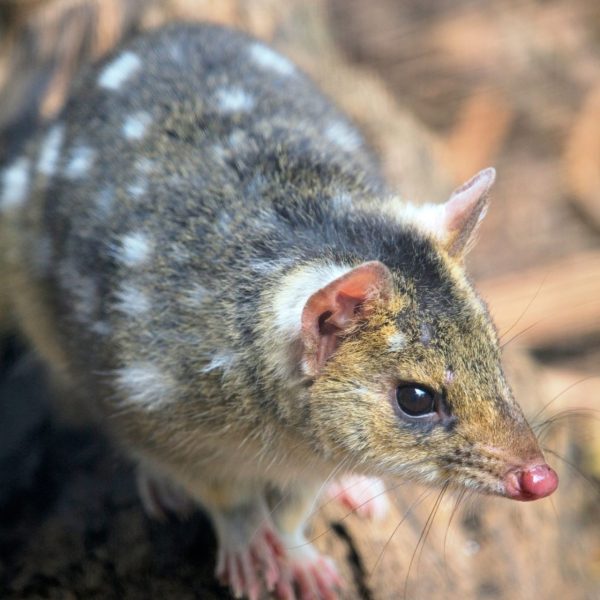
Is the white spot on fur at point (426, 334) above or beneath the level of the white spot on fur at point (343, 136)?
beneath

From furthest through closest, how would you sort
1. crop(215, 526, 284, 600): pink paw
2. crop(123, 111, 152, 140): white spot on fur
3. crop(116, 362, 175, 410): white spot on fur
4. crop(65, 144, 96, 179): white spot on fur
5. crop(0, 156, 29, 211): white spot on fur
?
crop(0, 156, 29, 211): white spot on fur
crop(65, 144, 96, 179): white spot on fur
crop(123, 111, 152, 140): white spot on fur
crop(215, 526, 284, 600): pink paw
crop(116, 362, 175, 410): white spot on fur

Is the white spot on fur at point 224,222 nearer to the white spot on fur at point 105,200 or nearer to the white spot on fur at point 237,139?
the white spot on fur at point 237,139

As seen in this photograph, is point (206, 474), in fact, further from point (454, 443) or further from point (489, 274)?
point (489, 274)

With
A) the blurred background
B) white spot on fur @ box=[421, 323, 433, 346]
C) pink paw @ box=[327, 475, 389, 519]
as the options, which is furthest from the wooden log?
white spot on fur @ box=[421, 323, 433, 346]

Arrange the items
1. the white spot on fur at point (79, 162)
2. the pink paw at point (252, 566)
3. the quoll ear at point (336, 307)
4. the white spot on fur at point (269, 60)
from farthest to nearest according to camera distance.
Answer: the white spot on fur at point (269, 60), the white spot on fur at point (79, 162), the pink paw at point (252, 566), the quoll ear at point (336, 307)

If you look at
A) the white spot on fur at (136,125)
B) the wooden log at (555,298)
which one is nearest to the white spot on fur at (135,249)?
the white spot on fur at (136,125)

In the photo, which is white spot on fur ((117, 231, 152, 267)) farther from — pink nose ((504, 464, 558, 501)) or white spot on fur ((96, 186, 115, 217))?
pink nose ((504, 464, 558, 501))

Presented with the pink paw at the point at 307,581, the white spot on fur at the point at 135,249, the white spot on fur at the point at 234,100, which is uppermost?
the white spot on fur at the point at 234,100

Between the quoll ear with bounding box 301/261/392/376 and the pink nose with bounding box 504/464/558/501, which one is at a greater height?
the quoll ear with bounding box 301/261/392/376
